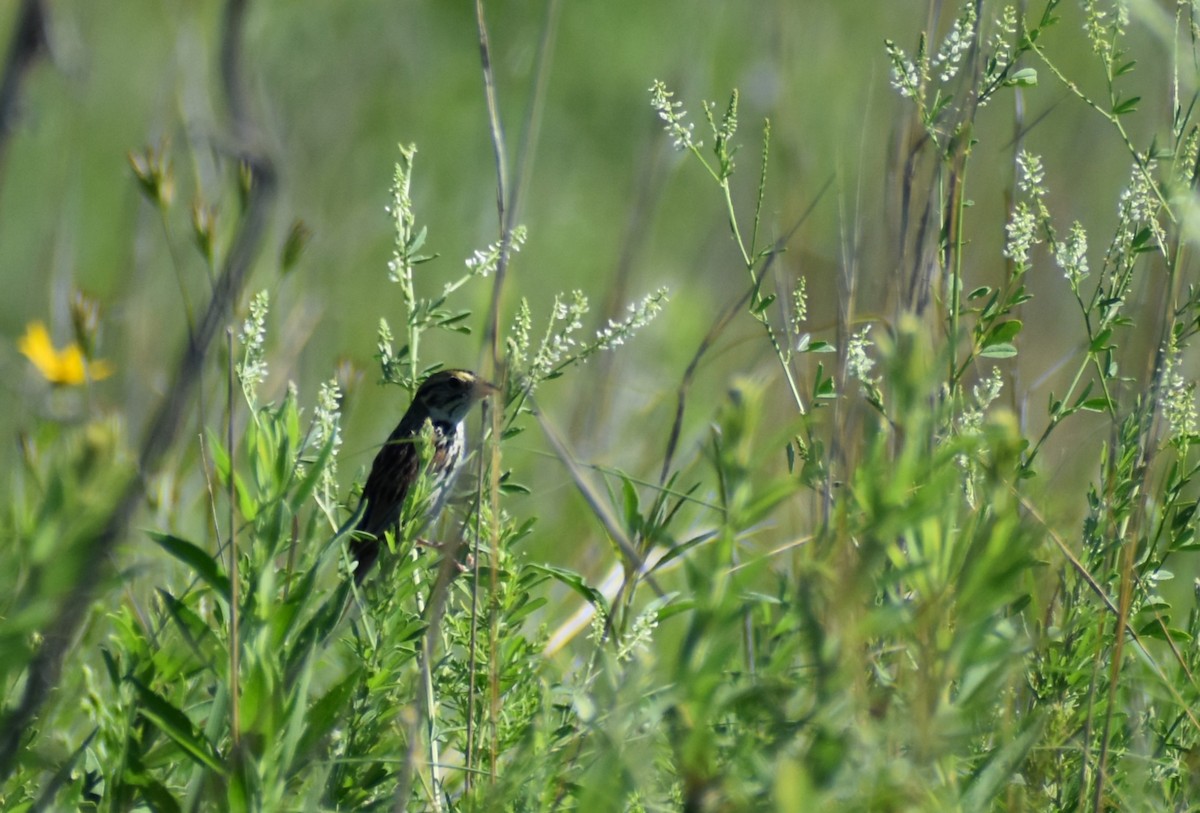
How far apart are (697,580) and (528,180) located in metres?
2.74

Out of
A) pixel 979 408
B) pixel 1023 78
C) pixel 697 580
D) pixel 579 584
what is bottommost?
pixel 697 580

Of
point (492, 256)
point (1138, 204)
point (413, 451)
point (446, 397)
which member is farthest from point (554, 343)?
point (446, 397)

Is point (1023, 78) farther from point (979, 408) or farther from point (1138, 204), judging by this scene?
point (979, 408)

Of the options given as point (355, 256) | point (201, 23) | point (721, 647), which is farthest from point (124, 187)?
point (721, 647)

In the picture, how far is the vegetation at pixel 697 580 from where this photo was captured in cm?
115

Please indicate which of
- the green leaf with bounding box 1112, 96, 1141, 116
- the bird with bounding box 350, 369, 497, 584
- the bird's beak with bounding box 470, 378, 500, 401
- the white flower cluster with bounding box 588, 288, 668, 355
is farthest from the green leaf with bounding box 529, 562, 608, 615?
the bird with bounding box 350, 369, 497, 584

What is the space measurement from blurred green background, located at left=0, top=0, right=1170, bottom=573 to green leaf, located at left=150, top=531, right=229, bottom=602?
5.91ft

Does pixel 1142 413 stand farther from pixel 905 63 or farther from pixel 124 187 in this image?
pixel 124 187

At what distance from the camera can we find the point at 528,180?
3.76 metres

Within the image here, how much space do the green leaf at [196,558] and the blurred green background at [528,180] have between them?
1802 mm

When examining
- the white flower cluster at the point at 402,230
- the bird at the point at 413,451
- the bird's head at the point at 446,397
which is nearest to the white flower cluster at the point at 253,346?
the white flower cluster at the point at 402,230

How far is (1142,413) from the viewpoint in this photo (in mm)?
1867

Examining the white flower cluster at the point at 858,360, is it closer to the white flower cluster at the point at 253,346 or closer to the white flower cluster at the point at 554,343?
the white flower cluster at the point at 554,343

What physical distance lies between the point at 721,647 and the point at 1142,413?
1.00 meters
